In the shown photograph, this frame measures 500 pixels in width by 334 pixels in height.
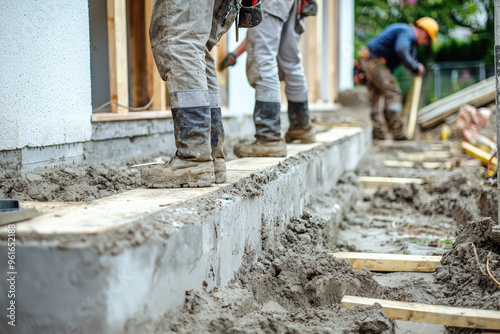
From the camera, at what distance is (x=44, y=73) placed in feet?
8.66

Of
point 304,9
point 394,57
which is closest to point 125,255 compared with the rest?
point 304,9

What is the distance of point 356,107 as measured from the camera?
10.1 m

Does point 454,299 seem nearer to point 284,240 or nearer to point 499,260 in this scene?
point 499,260

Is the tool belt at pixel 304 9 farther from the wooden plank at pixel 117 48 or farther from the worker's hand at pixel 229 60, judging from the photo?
the wooden plank at pixel 117 48

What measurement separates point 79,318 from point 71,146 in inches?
74.6

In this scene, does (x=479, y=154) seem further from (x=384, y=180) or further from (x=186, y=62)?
(x=186, y=62)

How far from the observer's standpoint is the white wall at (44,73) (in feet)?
7.86

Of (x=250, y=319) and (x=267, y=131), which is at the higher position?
(x=267, y=131)

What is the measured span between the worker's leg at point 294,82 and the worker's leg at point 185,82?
1740mm

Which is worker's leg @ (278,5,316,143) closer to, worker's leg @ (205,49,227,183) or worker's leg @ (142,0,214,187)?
worker's leg @ (205,49,227,183)

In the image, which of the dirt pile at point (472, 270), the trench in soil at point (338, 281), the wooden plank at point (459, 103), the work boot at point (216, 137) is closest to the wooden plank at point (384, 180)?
the trench in soil at point (338, 281)

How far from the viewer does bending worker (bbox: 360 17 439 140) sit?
760 cm

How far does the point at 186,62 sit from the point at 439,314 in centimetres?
153

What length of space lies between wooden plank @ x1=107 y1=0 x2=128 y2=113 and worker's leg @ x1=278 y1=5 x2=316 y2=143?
1.31m
